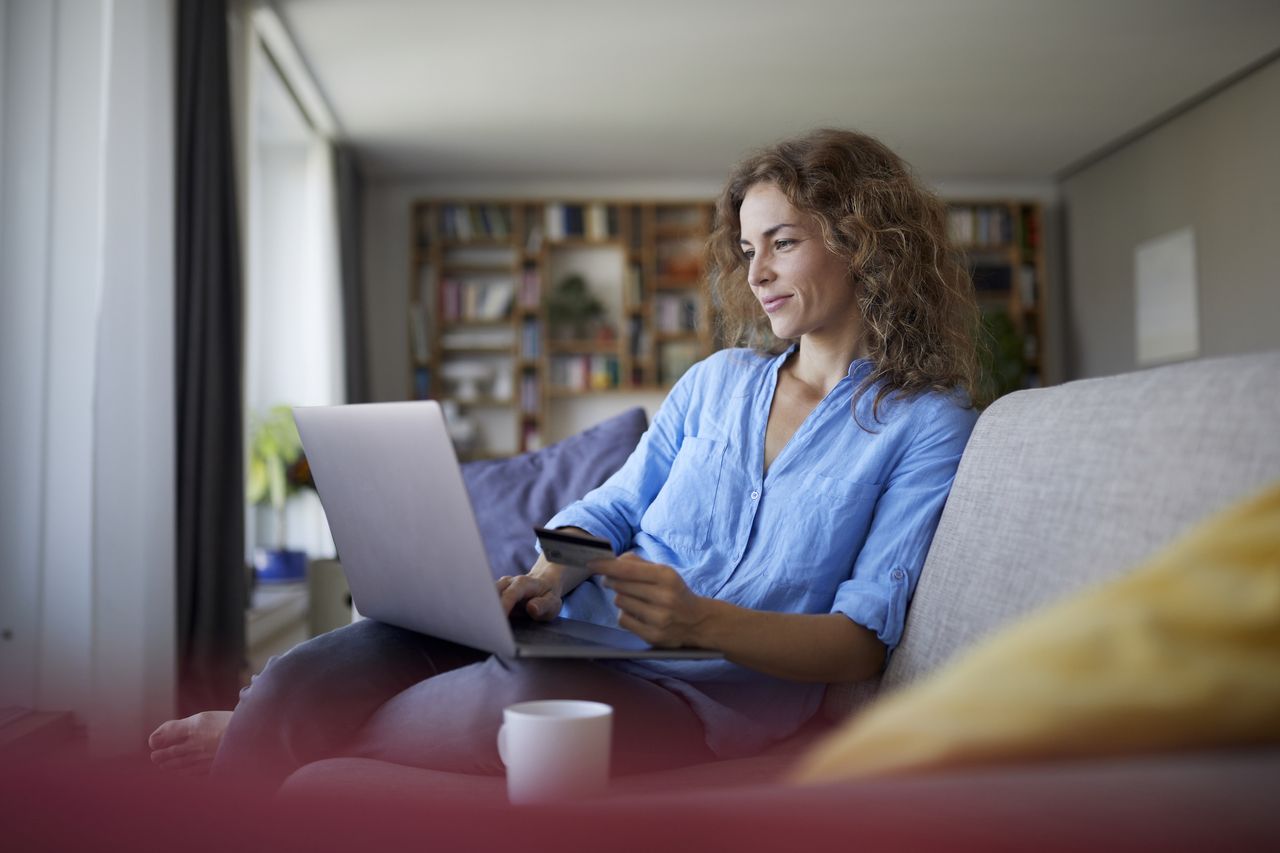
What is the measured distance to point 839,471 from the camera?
1422 millimetres

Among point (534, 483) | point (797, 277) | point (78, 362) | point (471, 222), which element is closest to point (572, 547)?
point (797, 277)

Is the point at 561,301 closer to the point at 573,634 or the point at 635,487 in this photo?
the point at 635,487


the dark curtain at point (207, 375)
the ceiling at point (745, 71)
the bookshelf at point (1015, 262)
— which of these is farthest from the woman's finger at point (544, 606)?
the bookshelf at point (1015, 262)

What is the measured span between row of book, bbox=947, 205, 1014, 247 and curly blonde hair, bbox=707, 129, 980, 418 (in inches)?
237

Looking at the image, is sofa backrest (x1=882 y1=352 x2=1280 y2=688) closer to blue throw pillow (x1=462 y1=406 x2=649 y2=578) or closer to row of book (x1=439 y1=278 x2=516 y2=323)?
→ blue throw pillow (x1=462 y1=406 x2=649 y2=578)

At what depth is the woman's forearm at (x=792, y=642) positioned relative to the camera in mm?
1154

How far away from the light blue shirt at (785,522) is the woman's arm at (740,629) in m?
0.04

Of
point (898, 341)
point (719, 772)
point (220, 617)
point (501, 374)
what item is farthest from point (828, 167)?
point (501, 374)

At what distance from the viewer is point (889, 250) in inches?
61.8

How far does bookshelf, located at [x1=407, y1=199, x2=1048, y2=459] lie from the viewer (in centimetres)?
726

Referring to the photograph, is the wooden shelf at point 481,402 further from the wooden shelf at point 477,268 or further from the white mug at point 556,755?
the white mug at point 556,755

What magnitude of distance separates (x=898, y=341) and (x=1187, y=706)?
1091 millimetres

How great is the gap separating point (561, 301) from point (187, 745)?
6.08m

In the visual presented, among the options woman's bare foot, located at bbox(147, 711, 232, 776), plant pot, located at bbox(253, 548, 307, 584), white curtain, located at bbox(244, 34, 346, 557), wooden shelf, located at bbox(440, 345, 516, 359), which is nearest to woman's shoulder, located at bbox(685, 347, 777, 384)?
woman's bare foot, located at bbox(147, 711, 232, 776)
